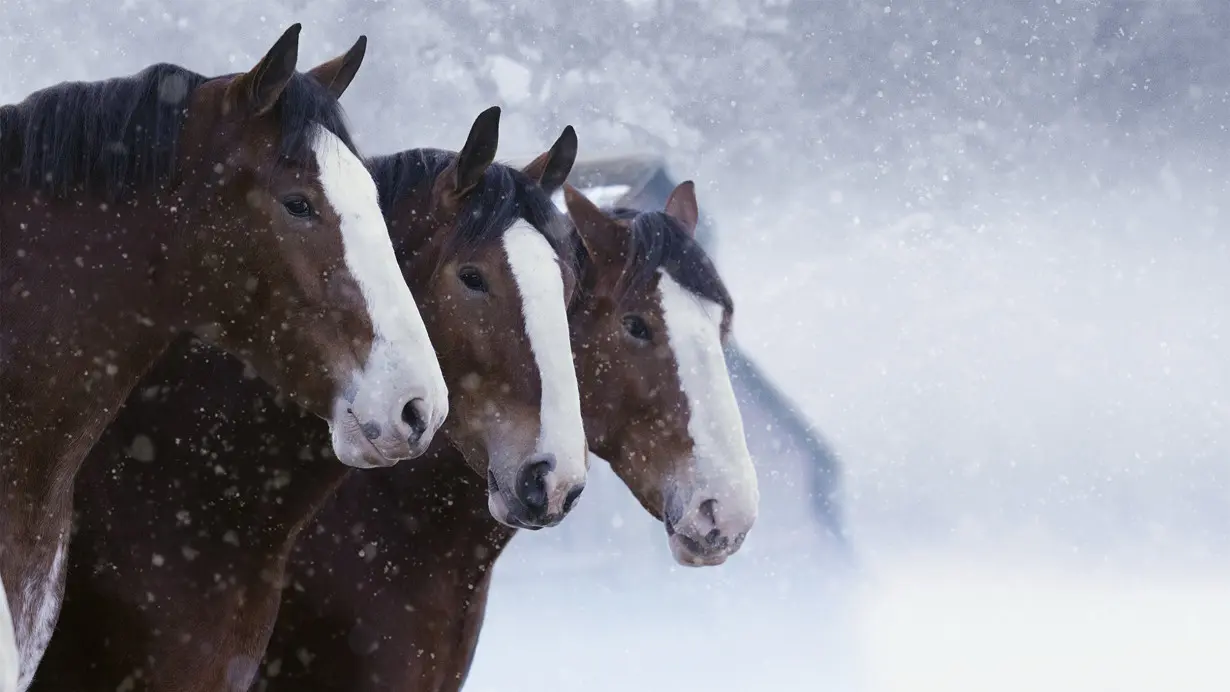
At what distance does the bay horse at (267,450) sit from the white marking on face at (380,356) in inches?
14.3

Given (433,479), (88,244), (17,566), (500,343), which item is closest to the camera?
(17,566)

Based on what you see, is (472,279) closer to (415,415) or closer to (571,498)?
(571,498)

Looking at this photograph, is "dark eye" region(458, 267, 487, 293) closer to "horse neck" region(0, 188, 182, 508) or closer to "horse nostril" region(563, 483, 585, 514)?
"horse nostril" region(563, 483, 585, 514)

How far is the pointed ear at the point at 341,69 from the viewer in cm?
241

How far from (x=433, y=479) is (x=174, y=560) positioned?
29.6 inches

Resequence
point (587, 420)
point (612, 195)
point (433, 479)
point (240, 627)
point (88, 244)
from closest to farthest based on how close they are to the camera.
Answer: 1. point (88, 244)
2. point (240, 627)
3. point (433, 479)
4. point (587, 420)
5. point (612, 195)

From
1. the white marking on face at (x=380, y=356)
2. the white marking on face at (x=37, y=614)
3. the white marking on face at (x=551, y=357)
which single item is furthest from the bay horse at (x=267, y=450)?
the white marking on face at (x=380, y=356)

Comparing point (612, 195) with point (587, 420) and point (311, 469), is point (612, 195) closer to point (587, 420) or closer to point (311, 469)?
point (587, 420)

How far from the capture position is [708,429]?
2910mm

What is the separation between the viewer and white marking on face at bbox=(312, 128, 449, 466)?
1.93 metres

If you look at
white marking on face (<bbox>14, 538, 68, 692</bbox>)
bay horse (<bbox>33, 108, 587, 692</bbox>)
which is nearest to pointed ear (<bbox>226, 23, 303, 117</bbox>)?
bay horse (<bbox>33, 108, 587, 692</bbox>)

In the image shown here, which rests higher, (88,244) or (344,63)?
(344,63)

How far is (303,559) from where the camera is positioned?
2.59 metres

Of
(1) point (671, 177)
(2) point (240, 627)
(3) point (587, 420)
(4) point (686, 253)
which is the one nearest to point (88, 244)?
(2) point (240, 627)
